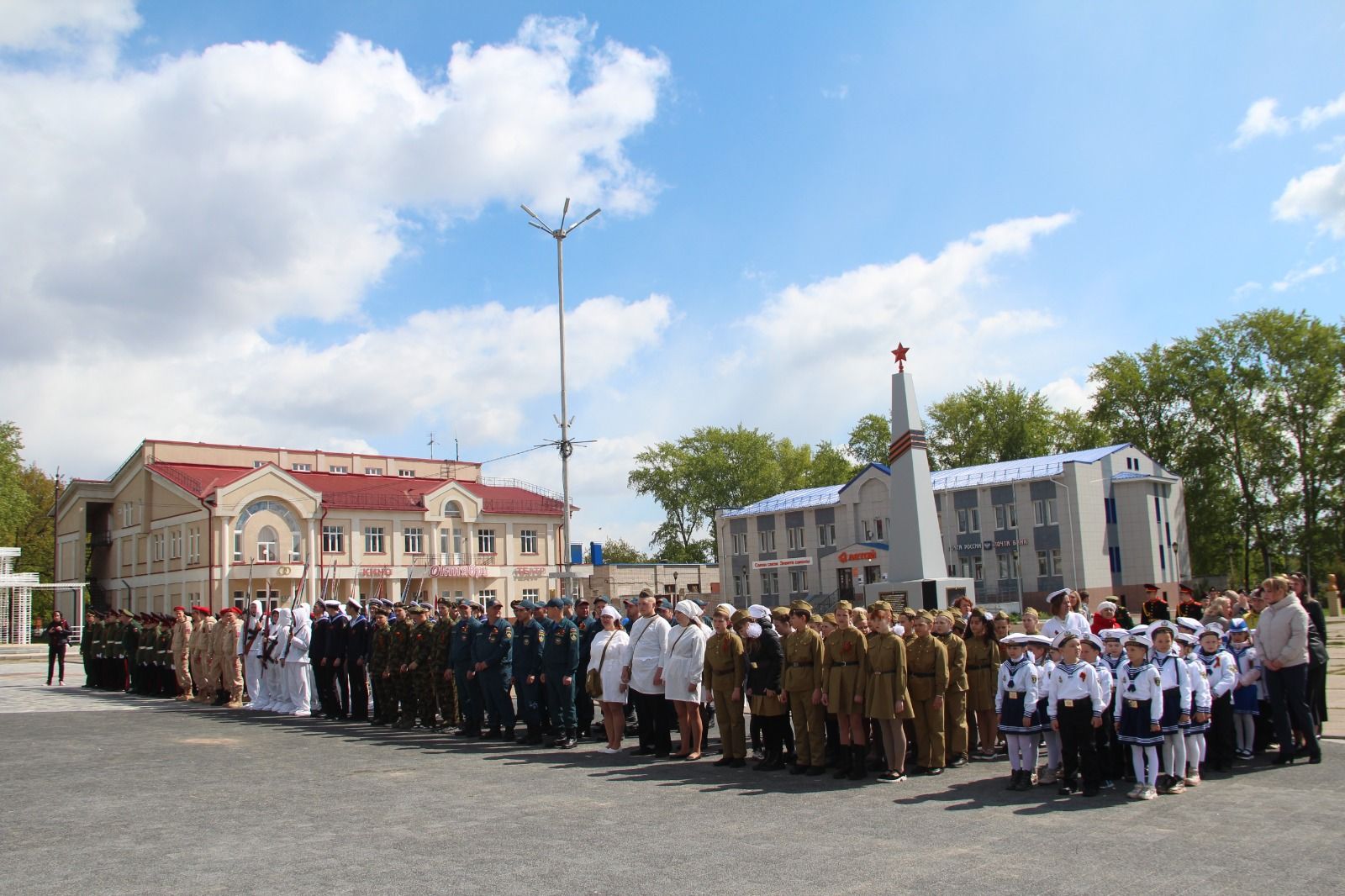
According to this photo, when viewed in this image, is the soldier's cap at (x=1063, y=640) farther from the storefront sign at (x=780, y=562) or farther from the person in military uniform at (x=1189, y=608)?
the storefront sign at (x=780, y=562)

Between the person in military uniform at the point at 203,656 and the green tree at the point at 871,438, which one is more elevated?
the green tree at the point at 871,438

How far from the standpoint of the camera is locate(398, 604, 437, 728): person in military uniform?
15258mm

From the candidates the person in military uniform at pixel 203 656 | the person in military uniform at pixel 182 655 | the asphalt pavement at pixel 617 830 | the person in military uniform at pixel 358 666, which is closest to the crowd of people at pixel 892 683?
the asphalt pavement at pixel 617 830

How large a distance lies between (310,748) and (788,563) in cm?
5137

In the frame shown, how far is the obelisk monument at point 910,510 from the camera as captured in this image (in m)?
22.1

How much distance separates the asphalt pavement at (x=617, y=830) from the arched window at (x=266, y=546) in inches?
1604

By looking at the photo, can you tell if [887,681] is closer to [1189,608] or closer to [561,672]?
[561,672]

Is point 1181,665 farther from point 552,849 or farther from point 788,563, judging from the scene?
point 788,563

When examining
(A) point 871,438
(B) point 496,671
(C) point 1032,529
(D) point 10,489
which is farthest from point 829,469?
(B) point 496,671

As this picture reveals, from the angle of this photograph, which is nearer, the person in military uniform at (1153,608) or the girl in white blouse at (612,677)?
the girl in white blouse at (612,677)

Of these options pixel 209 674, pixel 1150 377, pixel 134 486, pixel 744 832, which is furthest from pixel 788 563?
pixel 744 832

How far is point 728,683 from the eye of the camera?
36.8ft

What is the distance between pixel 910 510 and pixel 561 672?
36.6 feet

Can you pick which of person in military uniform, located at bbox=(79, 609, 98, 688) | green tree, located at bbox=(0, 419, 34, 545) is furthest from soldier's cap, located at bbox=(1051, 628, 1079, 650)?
green tree, located at bbox=(0, 419, 34, 545)
